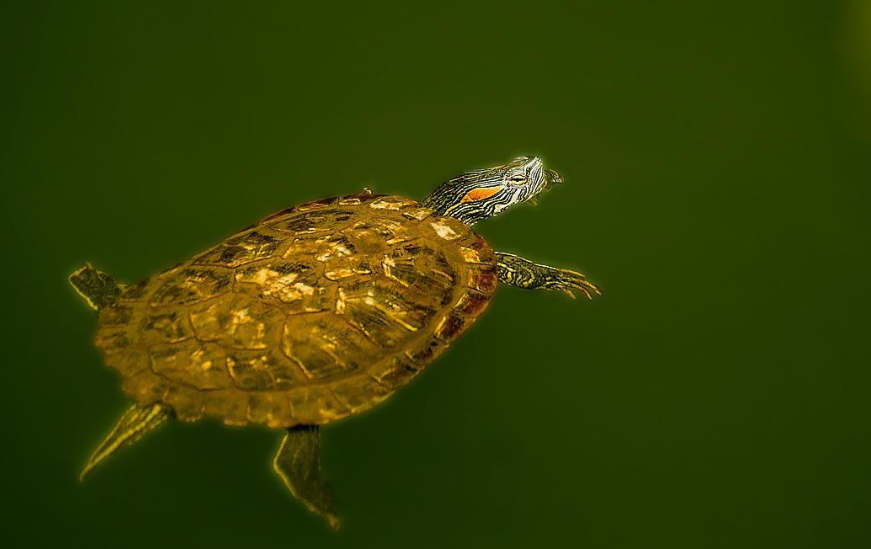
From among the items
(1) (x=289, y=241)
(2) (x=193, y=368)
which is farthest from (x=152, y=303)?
(1) (x=289, y=241)

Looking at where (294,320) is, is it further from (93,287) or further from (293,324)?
(93,287)

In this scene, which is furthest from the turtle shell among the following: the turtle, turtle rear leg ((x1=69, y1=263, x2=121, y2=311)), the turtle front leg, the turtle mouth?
the turtle mouth

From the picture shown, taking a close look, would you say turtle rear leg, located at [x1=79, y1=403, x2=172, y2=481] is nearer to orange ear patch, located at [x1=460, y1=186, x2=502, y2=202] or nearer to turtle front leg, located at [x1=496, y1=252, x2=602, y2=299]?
turtle front leg, located at [x1=496, y1=252, x2=602, y2=299]

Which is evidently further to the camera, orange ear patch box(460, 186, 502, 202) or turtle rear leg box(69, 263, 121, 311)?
orange ear patch box(460, 186, 502, 202)

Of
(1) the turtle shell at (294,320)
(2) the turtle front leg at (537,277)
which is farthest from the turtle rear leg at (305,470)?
(2) the turtle front leg at (537,277)

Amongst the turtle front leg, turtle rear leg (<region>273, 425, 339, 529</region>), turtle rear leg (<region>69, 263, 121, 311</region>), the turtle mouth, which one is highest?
turtle rear leg (<region>69, 263, 121, 311</region>)

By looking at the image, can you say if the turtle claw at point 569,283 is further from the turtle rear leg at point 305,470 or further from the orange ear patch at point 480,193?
the turtle rear leg at point 305,470

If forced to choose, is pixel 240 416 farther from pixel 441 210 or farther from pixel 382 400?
pixel 441 210
